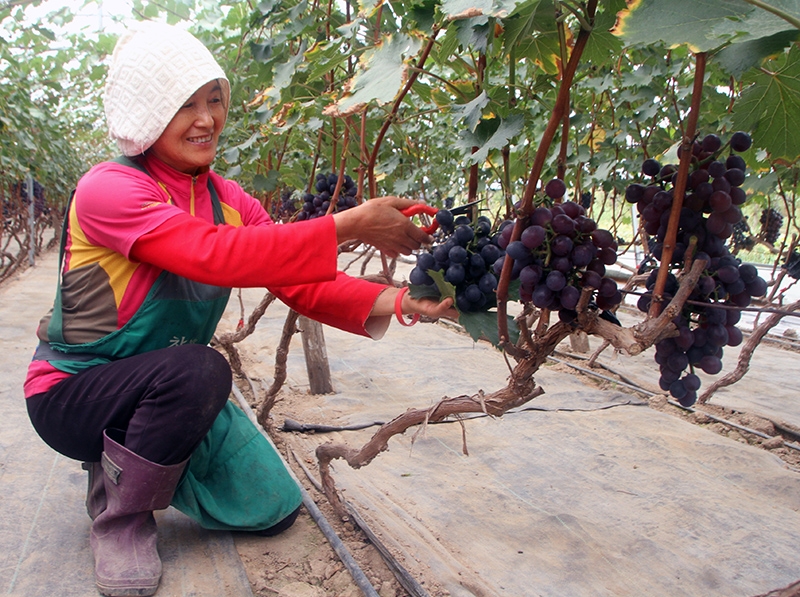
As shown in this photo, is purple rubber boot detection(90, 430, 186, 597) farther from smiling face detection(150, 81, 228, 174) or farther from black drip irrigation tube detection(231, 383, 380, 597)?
smiling face detection(150, 81, 228, 174)

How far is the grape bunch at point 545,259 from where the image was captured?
1159 mm

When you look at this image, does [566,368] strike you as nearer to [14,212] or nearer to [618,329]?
[618,329]

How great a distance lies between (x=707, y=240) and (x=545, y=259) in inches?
13.5

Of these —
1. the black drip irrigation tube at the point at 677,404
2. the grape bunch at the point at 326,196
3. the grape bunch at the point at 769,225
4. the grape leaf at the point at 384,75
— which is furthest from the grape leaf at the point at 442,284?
the grape bunch at the point at 769,225

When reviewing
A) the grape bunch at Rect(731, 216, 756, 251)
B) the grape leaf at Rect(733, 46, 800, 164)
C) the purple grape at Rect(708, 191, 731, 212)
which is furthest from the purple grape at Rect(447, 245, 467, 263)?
the grape bunch at Rect(731, 216, 756, 251)

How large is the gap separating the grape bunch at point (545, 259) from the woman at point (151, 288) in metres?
0.21

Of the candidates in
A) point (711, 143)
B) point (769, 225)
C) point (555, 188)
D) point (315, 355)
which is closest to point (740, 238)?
point (769, 225)

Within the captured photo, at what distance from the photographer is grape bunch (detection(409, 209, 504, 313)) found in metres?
1.28

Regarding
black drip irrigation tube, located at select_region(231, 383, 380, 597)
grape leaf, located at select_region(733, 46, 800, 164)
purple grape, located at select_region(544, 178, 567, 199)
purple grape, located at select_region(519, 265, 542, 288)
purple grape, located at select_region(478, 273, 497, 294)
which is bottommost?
black drip irrigation tube, located at select_region(231, 383, 380, 597)

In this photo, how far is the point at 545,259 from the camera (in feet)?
3.86

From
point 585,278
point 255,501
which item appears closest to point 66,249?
point 255,501

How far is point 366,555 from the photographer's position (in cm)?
192

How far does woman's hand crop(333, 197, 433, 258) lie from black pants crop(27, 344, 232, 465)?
54 cm

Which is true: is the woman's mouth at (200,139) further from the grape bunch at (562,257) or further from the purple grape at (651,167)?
the purple grape at (651,167)
